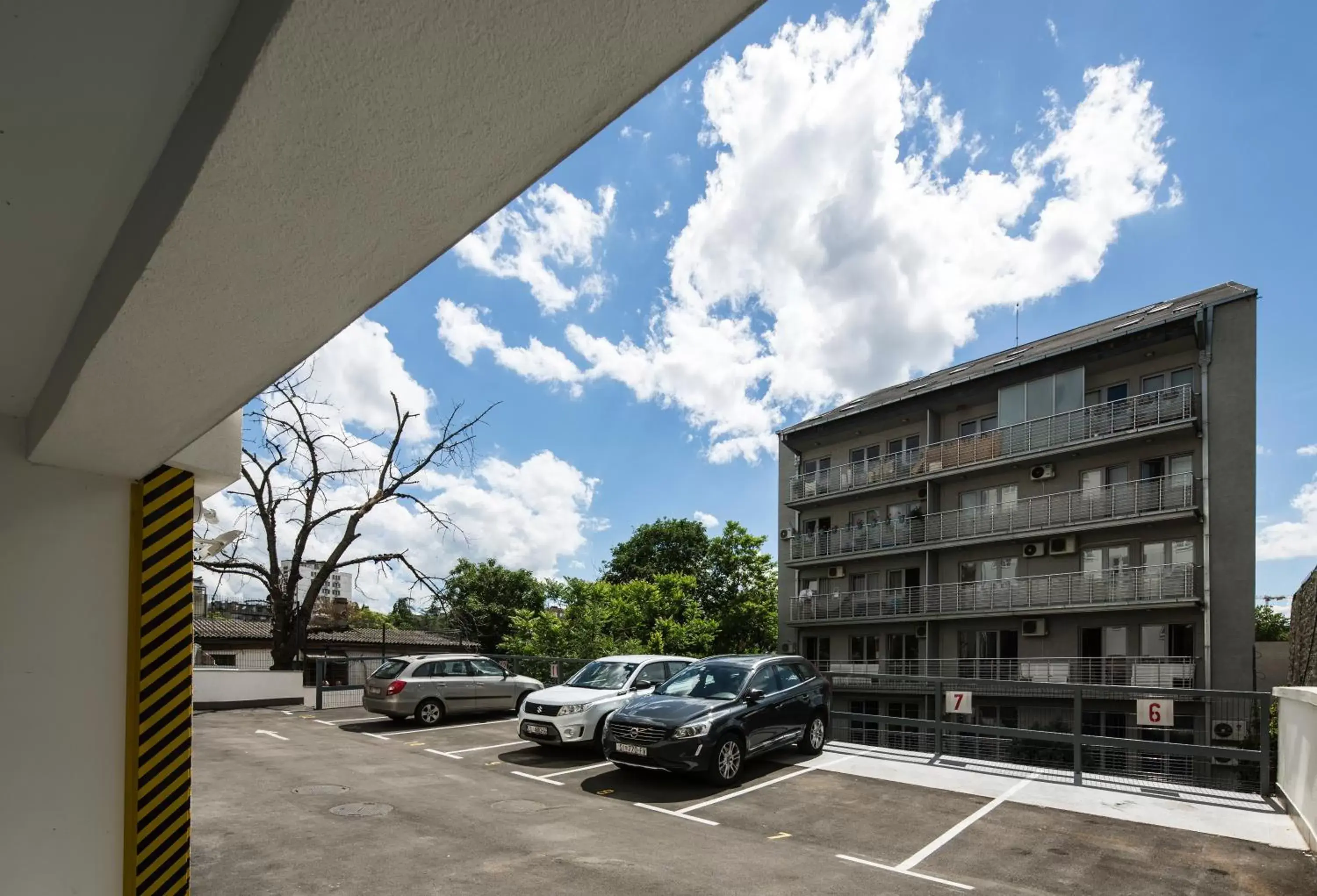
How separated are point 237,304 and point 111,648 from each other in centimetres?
252

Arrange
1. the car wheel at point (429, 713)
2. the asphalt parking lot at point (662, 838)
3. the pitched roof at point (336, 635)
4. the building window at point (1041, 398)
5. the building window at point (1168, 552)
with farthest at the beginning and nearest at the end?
the pitched roof at point (336, 635), the building window at point (1041, 398), the building window at point (1168, 552), the car wheel at point (429, 713), the asphalt parking lot at point (662, 838)

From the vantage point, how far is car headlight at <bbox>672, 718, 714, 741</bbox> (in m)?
9.59

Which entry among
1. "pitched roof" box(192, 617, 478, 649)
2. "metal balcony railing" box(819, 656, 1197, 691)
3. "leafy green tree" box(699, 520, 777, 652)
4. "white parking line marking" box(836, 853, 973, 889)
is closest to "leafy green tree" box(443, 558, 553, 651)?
"pitched roof" box(192, 617, 478, 649)

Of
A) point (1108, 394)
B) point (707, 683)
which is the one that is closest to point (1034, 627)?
point (1108, 394)

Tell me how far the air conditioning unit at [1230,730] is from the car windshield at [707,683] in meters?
6.67

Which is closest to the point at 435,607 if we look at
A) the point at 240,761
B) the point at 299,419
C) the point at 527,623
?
the point at 527,623

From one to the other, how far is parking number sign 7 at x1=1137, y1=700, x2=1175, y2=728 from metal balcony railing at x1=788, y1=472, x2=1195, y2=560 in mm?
15635

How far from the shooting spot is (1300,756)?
25.2ft

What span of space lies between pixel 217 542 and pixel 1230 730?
13583 mm

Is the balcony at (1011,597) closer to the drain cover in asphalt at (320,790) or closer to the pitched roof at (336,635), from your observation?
the pitched roof at (336,635)

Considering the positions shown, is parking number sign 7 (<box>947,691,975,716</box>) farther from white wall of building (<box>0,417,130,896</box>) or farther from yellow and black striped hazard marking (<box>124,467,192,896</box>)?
white wall of building (<box>0,417,130,896</box>)

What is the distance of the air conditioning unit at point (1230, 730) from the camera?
1037cm

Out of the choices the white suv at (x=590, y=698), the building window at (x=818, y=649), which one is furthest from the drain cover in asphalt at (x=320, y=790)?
the building window at (x=818, y=649)

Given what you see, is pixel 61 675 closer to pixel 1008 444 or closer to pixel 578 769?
pixel 578 769
